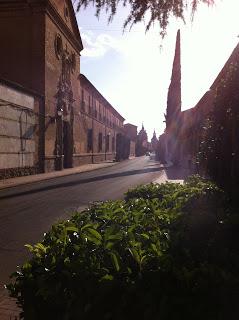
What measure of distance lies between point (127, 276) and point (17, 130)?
72.1 feet

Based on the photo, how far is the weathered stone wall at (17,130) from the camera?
21812 mm

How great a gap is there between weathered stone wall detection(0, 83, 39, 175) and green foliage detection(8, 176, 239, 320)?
19212mm

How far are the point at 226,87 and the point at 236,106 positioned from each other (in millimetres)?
263

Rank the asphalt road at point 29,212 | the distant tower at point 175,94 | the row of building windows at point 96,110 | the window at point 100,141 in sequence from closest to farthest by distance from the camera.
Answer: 1. the asphalt road at point 29,212
2. the row of building windows at point 96,110
3. the distant tower at point 175,94
4. the window at point 100,141

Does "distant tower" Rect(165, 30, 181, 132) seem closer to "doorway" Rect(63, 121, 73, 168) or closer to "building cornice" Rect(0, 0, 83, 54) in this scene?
"doorway" Rect(63, 121, 73, 168)

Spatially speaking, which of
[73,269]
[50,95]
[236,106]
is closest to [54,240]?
[73,269]

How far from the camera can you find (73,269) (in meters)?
2.68

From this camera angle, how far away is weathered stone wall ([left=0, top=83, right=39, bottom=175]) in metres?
21.8

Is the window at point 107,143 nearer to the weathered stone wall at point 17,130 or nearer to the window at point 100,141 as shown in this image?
the window at point 100,141

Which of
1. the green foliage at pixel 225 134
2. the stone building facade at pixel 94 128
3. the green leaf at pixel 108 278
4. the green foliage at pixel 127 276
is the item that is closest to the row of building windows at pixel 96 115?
the stone building facade at pixel 94 128

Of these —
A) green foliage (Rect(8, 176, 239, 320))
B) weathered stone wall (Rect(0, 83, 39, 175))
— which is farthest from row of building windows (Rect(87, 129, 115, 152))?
green foliage (Rect(8, 176, 239, 320))

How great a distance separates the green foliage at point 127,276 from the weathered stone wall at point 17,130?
19.2 meters

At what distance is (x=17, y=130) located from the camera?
23641 millimetres

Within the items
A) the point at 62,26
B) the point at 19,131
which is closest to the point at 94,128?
the point at 62,26
